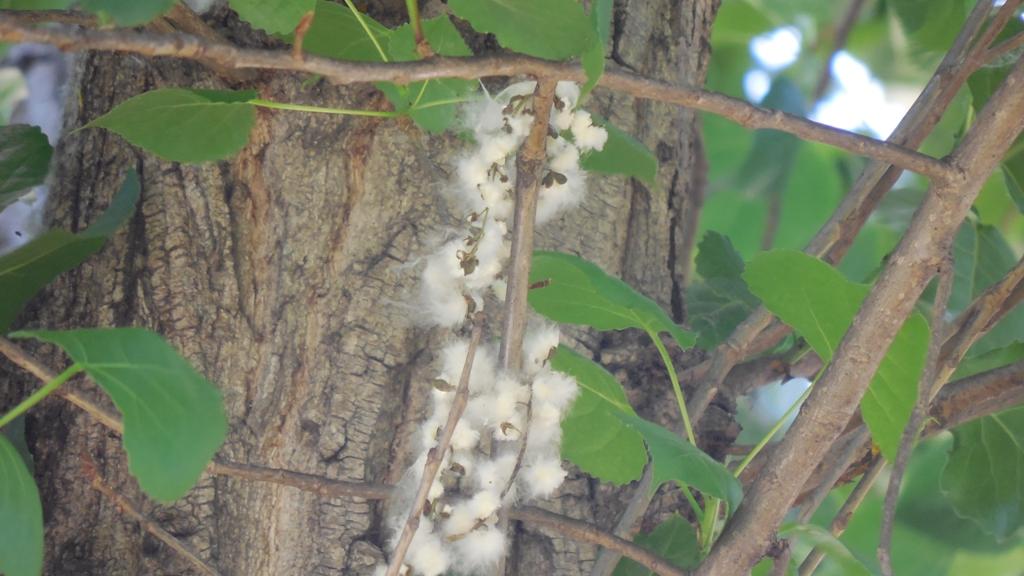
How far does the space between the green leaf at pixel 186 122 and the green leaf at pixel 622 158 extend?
242 millimetres

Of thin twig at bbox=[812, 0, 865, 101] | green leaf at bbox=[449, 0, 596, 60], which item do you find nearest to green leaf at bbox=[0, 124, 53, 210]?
green leaf at bbox=[449, 0, 596, 60]

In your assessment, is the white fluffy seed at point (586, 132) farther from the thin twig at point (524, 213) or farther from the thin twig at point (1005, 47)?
the thin twig at point (1005, 47)

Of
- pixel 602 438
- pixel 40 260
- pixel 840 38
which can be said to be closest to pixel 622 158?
pixel 602 438

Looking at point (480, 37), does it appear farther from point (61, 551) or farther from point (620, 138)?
point (61, 551)

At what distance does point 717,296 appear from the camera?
106 centimetres

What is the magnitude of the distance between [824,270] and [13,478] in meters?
0.50

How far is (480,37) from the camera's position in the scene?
2.90 feet

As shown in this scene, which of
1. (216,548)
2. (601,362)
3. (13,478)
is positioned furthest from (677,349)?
(13,478)

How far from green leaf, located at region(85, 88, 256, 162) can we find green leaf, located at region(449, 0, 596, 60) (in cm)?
19

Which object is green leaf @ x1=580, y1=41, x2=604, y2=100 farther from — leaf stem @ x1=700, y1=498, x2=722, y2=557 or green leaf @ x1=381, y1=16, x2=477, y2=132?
leaf stem @ x1=700, y1=498, x2=722, y2=557

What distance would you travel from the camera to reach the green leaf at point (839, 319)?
710 millimetres

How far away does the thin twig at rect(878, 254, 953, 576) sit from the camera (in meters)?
0.75

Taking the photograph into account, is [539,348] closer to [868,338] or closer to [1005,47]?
[868,338]

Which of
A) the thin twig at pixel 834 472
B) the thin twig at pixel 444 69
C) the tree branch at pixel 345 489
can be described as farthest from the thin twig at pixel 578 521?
the thin twig at pixel 444 69
